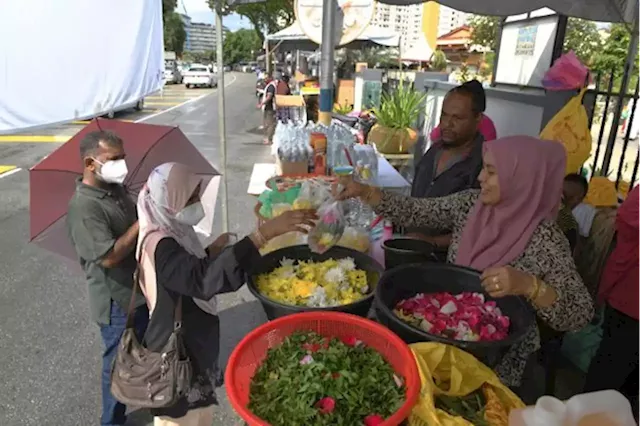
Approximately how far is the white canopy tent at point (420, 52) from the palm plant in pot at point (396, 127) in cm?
1053

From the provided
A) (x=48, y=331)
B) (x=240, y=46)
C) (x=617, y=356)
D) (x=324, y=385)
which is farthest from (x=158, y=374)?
(x=240, y=46)

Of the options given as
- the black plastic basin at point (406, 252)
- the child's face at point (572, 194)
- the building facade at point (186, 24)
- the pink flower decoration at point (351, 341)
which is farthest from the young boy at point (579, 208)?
the building facade at point (186, 24)

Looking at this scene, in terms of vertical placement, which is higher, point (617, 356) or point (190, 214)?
point (190, 214)

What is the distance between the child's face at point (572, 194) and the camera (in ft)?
10.5

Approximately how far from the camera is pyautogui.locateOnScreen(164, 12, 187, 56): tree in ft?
169

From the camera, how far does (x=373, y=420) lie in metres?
1.25

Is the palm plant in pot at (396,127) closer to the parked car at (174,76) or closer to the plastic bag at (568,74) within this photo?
the plastic bag at (568,74)

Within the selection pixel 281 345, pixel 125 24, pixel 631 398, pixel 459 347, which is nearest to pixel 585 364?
pixel 631 398

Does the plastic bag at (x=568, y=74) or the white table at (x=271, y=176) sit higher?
the plastic bag at (x=568, y=74)

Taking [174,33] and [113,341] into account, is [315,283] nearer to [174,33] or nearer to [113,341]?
[113,341]

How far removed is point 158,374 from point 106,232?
29.9 inches

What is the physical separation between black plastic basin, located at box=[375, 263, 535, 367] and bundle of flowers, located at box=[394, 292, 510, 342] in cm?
3

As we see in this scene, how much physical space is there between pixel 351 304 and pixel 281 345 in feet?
1.27

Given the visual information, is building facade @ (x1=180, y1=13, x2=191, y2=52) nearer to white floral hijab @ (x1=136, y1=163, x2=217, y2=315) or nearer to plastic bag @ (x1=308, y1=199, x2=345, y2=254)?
white floral hijab @ (x1=136, y1=163, x2=217, y2=315)
